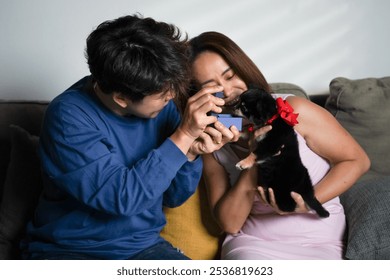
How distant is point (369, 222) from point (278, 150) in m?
0.43

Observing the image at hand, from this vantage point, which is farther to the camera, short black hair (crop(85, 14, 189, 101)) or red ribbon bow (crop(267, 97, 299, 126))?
red ribbon bow (crop(267, 97, 299, 126))

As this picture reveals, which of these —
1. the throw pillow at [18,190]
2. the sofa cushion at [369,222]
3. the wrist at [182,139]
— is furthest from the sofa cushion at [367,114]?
the throw pillow at [18,190]

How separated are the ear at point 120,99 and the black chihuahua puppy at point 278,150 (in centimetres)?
37

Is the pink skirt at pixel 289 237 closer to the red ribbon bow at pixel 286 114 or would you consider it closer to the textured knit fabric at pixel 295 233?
the textured knit fabric at pixel 295 233

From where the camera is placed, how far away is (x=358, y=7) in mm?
2381

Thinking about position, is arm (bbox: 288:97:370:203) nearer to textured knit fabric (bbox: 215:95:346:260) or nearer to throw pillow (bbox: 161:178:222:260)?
textured knit fabric (bbox: 215:95:346:260)

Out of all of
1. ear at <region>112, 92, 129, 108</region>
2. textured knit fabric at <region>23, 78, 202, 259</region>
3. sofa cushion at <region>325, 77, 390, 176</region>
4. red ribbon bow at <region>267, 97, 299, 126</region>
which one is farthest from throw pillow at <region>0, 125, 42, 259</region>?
sofa cushion at <region>325, 77, 390, 176</region>

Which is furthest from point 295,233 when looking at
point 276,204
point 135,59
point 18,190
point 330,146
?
point 18,190

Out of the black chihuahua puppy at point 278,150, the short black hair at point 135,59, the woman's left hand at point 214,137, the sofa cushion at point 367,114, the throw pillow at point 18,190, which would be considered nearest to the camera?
the short black hair at point 135,59

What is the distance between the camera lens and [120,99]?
50.4 inches

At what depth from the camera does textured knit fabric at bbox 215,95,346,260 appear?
1518 millimetres

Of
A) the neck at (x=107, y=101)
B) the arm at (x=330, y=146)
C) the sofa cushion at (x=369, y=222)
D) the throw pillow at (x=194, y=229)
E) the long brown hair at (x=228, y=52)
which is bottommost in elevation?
the throw pillow at (x=194, y=229)

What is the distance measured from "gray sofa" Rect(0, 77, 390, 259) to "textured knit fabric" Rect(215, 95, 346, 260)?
0.20 ft

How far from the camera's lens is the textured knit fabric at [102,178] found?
124cm
